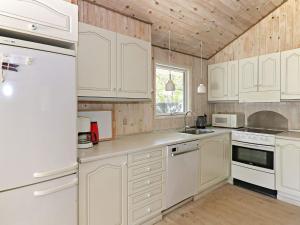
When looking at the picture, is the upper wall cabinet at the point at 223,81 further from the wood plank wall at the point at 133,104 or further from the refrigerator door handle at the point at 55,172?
the refrigerator door handle at the point at 55,172

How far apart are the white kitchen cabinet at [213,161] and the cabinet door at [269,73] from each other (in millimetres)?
1024

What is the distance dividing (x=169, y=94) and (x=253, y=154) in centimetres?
168

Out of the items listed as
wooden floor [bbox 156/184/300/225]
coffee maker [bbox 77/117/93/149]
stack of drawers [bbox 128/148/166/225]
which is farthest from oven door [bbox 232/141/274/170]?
coffee maker [bbox 77/117/93/149]

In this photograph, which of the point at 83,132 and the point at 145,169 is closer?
the point at 83,132

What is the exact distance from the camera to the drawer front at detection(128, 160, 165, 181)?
205 centimetres

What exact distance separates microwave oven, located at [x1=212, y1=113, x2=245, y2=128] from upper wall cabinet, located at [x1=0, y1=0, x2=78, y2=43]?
301cm

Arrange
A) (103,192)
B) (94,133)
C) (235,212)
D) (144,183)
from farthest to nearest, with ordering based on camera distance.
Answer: (235,212) < (94,133) < (144,183) < (103,192)

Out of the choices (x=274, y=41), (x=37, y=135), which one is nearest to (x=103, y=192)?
(x=37, y=135)

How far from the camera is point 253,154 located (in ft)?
10.3

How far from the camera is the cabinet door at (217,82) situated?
3814 millimetres

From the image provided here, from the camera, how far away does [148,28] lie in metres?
2.70

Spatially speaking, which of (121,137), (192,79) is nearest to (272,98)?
(192,79)

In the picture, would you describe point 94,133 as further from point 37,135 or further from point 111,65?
point 37,135

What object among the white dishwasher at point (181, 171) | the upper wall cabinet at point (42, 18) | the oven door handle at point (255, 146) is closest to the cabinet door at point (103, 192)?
the white dishwasher at point (181, 171)
